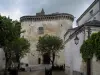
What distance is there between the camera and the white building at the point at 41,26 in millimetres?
58406

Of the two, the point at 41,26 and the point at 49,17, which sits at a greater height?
the point at 49,17

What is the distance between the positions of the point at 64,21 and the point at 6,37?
36876 millimetres

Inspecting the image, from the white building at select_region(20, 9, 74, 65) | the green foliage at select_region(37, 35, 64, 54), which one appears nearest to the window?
the white building at select_region(20, 9, 74, 65)

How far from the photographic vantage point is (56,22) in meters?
59.1

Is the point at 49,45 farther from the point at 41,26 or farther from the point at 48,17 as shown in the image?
the point at 48,17

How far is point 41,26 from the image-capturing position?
59.8 meters

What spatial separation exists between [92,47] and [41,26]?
4261 centimetres

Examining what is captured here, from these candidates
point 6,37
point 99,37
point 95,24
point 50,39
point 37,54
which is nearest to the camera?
point 99,37

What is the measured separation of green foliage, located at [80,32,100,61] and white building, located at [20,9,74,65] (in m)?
39.9

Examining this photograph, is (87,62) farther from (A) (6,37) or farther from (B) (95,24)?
(A) (6,37)

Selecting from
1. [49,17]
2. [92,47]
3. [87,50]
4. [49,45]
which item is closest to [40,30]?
[49,17]

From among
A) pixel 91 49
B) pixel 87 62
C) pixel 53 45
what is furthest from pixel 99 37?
pixel 53 45

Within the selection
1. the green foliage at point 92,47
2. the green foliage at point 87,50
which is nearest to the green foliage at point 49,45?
the green foliage at point 87,50

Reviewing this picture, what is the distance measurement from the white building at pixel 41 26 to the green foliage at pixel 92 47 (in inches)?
1572
